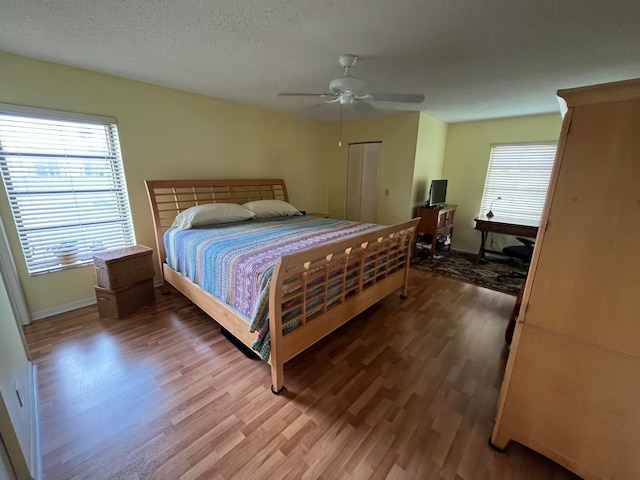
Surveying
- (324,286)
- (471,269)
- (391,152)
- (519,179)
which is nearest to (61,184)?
(324,286)

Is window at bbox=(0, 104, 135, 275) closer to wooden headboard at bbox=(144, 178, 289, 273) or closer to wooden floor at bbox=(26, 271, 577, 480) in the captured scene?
wooden headboard at bbox=(144, 178, 289, 273)

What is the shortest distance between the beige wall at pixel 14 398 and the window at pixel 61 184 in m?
1.07

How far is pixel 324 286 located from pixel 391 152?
3.31 m

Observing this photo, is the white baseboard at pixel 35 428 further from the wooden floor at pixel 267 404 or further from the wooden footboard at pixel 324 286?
the wooden footboard at pixel 324 286

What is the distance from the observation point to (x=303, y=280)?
1.75 metres

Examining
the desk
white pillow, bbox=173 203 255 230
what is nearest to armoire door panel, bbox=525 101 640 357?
white pillow, bbox=173 203 255 230

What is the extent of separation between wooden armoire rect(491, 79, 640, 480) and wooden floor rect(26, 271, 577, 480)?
33cm

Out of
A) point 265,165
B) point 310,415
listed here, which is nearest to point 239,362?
point 310,415

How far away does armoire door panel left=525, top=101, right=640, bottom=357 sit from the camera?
0.97 metres

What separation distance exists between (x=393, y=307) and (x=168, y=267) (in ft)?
8.62

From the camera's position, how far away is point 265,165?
14.1 ft

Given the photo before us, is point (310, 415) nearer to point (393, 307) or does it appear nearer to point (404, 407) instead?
point (404, 407)

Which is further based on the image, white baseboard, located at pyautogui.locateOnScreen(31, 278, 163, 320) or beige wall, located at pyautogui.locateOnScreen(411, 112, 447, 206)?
beige wall, located at pyautogui.locateOnScreen(411, 112, 447, 206)

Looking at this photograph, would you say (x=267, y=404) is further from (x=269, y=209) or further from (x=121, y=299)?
(x=269, y=209)
